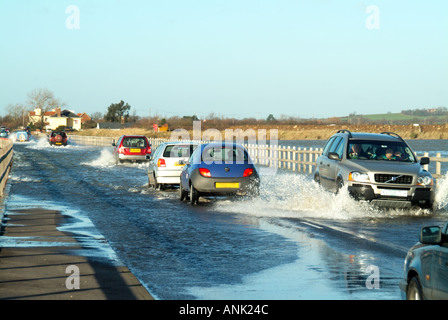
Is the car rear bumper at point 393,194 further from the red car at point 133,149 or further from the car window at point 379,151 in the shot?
the red car at point 133,149

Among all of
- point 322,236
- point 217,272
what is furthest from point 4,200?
point 217,272

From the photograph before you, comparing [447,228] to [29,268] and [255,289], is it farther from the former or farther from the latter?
[29,268]

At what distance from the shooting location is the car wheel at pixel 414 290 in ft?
19.0

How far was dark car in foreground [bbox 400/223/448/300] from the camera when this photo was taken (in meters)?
5.35

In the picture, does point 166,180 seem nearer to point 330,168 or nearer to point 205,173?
point 205,173

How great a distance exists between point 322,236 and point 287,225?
1.67 metres

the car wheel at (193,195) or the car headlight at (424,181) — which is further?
the car wheel at (193,195)

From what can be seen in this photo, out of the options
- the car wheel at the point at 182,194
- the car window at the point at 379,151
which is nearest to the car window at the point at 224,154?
the car wheel at the point at 182,194

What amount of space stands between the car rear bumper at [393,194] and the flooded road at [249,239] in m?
0.28

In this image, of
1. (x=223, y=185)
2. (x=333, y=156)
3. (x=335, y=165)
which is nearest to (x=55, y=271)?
(x=223, y=185)

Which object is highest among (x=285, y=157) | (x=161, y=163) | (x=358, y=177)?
(x=358, y=177)

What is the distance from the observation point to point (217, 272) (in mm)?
8984

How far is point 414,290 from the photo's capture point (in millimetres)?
6000

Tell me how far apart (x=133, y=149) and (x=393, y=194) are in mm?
24043
